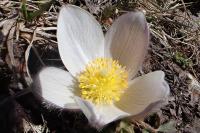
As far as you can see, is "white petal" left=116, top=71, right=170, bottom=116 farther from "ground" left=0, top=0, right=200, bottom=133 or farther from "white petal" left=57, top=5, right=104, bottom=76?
"white petal" left=57, top=5, right=104, bottom=76

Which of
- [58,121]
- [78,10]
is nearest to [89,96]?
[58,121]

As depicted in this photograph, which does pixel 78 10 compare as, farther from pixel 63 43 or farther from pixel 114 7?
pixel 114 7

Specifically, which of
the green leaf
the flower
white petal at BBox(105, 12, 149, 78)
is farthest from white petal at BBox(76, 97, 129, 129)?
the green leaf

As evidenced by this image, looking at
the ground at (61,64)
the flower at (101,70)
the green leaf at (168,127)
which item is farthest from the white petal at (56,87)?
the green leaf at (168,127)

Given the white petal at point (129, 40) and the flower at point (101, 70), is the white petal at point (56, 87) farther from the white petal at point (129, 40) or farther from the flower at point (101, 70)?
the white petal at point (129, 40)

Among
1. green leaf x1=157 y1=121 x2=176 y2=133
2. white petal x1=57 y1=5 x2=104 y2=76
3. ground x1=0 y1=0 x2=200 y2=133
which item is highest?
white petal x1=57 y1=5 x2=104 y2=76

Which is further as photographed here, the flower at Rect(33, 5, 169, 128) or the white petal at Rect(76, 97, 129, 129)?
the flower at Rect(33, 5, 169, 128)
